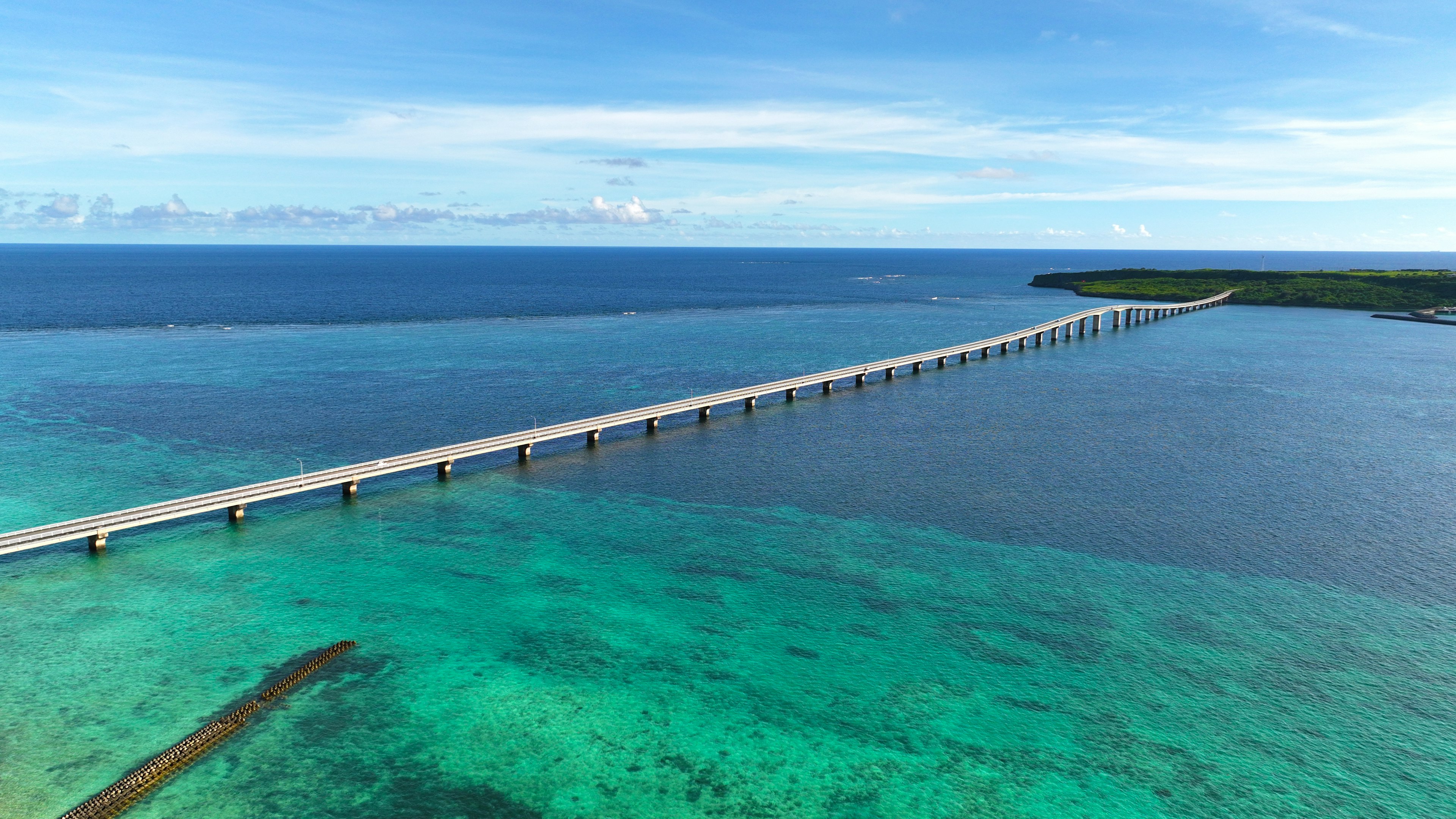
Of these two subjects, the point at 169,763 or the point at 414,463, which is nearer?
the point at 169,763

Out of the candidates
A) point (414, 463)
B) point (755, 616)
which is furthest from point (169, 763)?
point (414, 463)

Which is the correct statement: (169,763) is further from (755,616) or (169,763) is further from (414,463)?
(414,463)

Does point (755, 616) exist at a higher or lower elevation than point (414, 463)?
lower

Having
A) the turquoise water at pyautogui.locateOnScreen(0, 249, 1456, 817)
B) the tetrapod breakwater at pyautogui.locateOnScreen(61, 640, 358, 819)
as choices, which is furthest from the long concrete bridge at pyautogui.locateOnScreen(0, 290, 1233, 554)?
the tetrapod breakwater at pyautogui.locateOnScreen(61, 640, 358, 819)

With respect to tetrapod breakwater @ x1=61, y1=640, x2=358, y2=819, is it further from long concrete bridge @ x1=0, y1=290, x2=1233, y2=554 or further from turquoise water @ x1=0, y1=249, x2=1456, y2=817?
long concrete bridge @ x1=0, y1=290, x2=1233, y2=554

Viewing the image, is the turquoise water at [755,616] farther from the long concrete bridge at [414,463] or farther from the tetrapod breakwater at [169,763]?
the long concrete bridge at [414,463]

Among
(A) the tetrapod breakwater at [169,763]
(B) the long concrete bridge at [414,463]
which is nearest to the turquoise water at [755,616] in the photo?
(A) the tetrapod breakwater at [169,763]

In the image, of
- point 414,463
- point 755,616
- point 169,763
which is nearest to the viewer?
point 169,763

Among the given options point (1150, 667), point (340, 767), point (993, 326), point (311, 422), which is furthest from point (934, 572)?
point (993, 326)

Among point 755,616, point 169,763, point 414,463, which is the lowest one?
point 169,763

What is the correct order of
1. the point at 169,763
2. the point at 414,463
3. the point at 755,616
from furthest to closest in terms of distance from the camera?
1. the point at 414,463
2. the point at 755,616
3. the point at 169,763
